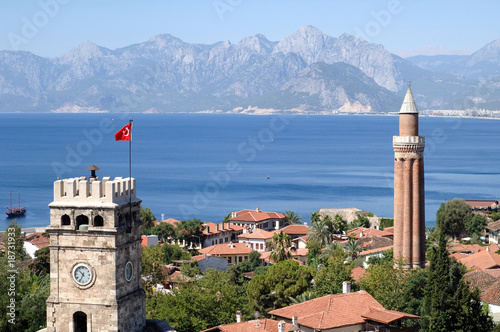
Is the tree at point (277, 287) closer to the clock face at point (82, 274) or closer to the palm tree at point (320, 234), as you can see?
the clock face at point (82, 274)

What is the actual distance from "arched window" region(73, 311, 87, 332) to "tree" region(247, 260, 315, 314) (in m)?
22.9

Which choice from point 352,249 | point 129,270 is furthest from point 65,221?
point 352,249

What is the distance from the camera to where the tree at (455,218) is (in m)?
80.8

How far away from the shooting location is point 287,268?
44969 millimetres

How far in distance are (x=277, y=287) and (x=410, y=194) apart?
13141 mm

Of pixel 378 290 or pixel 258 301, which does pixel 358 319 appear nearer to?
pixel 378 290

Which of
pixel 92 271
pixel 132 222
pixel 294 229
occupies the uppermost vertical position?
pixel 132 222

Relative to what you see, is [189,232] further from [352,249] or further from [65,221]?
[65,221]

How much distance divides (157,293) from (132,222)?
20.9 meters

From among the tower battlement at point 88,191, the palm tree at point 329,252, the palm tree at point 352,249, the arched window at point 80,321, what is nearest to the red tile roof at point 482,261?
the palm tree at point 352,249

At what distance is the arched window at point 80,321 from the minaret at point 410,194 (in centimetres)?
3315

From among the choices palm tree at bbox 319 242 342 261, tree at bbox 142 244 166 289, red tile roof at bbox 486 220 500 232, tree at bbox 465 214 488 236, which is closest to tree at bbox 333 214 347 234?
tree at bbox 465 214 488 236

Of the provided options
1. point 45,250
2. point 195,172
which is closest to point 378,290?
point 45,250

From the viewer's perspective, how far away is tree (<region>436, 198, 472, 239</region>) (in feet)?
265
